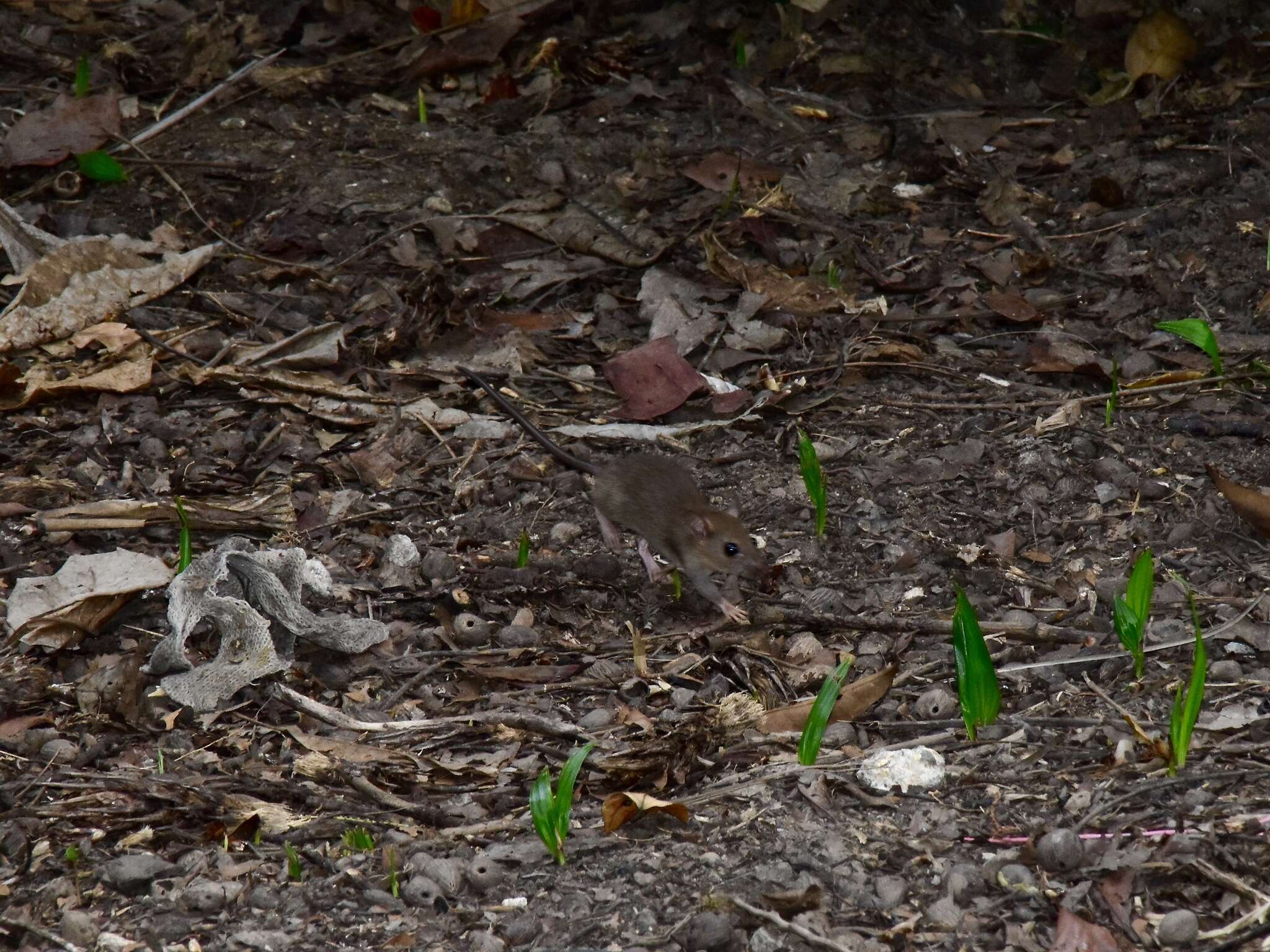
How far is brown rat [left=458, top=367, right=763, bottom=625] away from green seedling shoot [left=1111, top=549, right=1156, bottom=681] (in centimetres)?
113

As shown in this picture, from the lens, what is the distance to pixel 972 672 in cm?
323

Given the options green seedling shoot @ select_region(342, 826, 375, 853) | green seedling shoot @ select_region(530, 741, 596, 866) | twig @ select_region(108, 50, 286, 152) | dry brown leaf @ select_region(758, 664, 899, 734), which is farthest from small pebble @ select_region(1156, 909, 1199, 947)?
twig @ select_region(108, 50, 286, 152)

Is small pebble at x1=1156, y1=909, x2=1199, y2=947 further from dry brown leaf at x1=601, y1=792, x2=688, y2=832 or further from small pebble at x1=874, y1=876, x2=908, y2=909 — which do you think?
dry brown leaf at x1=601, y1=792, x2=688, y2=832

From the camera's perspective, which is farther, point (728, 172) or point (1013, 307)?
point (728, 172)

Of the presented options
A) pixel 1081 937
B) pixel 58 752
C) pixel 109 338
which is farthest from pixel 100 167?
pixel 1081 937

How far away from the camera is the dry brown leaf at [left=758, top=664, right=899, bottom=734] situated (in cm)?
360

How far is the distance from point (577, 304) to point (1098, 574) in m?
2.64

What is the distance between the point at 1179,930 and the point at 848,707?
44.8 inches

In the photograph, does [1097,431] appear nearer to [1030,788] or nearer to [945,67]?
[1030,788]

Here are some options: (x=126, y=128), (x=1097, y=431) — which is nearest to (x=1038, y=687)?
(x=1097, y=431)

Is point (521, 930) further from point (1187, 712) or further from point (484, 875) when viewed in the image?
point (1187, 712)

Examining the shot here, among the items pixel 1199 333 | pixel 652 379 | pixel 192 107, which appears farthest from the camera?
pixel 192 107

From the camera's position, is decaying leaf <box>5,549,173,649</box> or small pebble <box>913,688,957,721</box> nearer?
small pebble <box>913,688,957,721</box>

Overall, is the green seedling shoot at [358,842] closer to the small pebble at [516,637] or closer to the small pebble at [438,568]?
the small pebble at [516,637]
